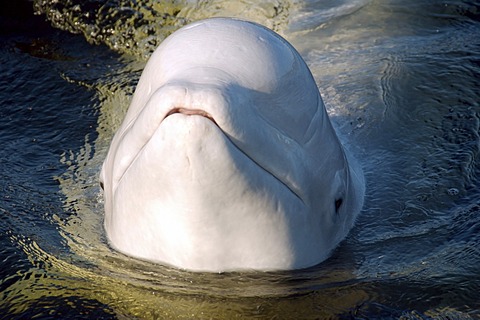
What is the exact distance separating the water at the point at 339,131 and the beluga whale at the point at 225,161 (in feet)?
0.59

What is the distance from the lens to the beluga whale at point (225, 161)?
431 cm

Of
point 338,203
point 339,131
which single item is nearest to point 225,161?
point 338,203

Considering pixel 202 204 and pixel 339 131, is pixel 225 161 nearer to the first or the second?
pixel 202 204

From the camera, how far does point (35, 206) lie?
6426 millimetres

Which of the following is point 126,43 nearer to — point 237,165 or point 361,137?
point 361,137

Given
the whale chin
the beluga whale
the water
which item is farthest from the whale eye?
the whale chin

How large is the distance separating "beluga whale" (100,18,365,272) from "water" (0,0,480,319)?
18 centimetres

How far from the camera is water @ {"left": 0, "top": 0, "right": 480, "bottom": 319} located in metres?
4.93

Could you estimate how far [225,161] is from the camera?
4.32 meters

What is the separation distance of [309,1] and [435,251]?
16.3 ft

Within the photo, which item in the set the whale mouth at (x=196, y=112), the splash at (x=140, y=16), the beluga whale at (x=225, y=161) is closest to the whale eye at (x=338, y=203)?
the beluga whale at (x=225, y=161)

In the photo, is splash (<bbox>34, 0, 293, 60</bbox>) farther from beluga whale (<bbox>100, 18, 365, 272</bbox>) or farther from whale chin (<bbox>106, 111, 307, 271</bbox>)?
whale chin (<bbox>106, 111, 307, 271</bbox>)

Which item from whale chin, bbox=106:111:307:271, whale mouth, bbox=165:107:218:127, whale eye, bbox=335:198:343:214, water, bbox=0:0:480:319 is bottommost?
water, bbox=0:0:480:319

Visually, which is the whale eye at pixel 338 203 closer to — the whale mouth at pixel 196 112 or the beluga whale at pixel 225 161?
the beluga whale at pixel 225 161
